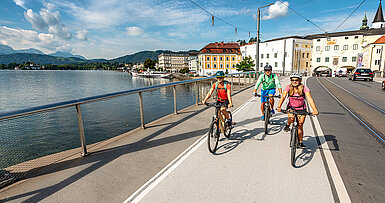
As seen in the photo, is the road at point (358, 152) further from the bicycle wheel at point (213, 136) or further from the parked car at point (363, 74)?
the parked car at point (363, 74)

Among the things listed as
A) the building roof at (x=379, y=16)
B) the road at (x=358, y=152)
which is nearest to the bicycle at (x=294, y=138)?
the road at (x=358, y=152)

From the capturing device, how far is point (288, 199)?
263 cm

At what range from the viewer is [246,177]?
317 cm

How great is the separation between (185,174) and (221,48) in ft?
281

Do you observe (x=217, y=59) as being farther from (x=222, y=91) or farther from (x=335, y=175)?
(x=335, y=175)

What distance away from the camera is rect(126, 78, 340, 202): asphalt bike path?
271 centimetres

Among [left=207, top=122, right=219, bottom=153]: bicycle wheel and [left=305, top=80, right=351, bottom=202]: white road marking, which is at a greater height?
[left=207, top=122, right=219, bottom=153]: bicycle wheel

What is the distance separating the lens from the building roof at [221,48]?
8214cm

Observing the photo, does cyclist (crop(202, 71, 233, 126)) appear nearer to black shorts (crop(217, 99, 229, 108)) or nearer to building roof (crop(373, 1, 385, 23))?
black shorts (crop(217, 99, 229, 108))

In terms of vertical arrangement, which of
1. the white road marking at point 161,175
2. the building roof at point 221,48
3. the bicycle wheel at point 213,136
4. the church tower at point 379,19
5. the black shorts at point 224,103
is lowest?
the white road marking at point 161,175

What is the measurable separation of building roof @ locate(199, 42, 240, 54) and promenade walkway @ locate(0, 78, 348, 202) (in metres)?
80.2

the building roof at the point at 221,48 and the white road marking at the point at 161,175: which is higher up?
the building roof at the point at 221,48

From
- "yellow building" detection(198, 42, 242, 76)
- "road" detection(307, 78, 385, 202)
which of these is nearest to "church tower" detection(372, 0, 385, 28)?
"yellow building" detection(198, 42, 242, 76)

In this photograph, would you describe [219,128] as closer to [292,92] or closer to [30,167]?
[292,92]
